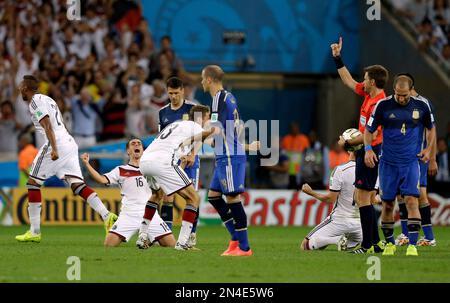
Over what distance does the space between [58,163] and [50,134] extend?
1.97 ft

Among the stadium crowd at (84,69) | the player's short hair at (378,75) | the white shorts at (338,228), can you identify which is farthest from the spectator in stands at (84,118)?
the player's short hair at (378,75)

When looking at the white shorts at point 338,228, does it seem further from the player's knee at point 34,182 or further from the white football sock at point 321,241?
the player's knee at point 34,182

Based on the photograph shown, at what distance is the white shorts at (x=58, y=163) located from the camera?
1612cm

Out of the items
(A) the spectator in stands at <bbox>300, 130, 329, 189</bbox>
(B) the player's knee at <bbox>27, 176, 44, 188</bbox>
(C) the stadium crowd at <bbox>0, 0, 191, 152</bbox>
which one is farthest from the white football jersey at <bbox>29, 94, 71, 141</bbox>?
(A) the spectator in stands at <bbox>300, 130, 329, 189</bbox>

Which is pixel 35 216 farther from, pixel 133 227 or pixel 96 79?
pixel 96 79

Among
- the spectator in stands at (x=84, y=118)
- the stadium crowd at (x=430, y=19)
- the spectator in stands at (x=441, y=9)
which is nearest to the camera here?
the spectator in stands at (x=84, y=118)

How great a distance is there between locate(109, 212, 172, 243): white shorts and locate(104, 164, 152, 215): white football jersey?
12cm

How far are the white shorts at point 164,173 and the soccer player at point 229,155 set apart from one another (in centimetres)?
58

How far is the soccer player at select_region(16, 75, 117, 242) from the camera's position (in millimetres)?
15797

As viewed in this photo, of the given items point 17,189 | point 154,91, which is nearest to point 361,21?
point 154,91

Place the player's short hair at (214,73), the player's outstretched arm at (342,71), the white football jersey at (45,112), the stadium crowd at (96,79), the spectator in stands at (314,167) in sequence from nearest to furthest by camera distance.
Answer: the player's short hair at (214,73) → the player's outstretched arm at (342,71) → the white football jersey at (45,112) → the stadium crowd at (96,79) → the spectator in stands at (314,167)

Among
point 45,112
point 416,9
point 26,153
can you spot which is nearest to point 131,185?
point 45,112

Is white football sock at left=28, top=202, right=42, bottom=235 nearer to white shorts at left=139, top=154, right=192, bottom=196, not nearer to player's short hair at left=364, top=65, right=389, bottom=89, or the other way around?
white shorts at left=139, top=154, right=192, bottom=196
